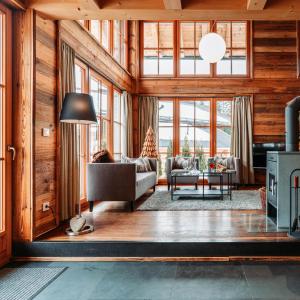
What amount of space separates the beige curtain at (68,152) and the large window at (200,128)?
4742 mm

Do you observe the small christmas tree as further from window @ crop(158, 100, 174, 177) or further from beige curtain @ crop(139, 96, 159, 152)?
window @ crop(158, 100, 174, 177)

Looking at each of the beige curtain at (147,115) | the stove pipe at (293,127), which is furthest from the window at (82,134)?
the beige curtain at (147,115)

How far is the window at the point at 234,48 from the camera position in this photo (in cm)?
877

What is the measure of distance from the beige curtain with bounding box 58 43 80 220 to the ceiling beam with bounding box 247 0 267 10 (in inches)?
90.7

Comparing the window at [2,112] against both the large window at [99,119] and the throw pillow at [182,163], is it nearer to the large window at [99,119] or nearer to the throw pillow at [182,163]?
the large window at [99,119]

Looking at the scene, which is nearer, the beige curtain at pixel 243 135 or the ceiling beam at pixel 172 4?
the ceiling beam at pixel 172 4

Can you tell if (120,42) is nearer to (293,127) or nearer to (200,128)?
(200,128)

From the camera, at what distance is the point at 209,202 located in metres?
5.70

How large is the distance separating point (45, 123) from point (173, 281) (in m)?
2.17

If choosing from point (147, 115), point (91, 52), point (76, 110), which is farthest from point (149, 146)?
point (76, 110)

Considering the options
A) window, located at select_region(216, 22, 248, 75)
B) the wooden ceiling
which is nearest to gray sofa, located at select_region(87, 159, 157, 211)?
the wooden ceiling

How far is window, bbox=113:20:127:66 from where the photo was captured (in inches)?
294

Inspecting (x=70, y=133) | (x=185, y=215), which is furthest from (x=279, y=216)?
(x=70, y=133)

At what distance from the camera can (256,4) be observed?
10.7 ft
